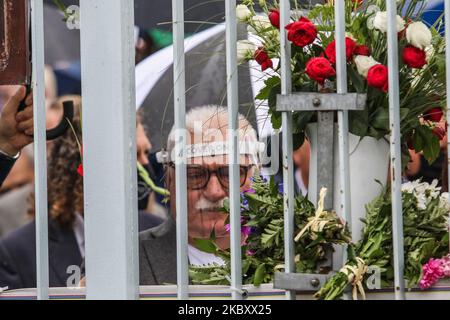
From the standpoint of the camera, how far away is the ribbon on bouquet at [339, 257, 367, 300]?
5.86ft

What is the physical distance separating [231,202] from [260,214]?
250 mm

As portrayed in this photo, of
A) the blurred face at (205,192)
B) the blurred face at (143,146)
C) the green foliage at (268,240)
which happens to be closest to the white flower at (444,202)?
the green foliage at (268,240)

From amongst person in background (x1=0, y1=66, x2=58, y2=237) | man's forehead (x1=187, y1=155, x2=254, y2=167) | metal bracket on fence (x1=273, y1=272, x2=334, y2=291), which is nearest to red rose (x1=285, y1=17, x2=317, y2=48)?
metal bracket on fence (x1=273, y1=272, x2=334, y2=291)

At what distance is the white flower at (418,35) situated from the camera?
1.92 metres

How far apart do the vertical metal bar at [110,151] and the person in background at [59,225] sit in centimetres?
298

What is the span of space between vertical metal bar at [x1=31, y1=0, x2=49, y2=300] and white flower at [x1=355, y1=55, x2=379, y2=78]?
694 mm

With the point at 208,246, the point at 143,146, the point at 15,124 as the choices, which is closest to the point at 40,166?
the point at 208,246

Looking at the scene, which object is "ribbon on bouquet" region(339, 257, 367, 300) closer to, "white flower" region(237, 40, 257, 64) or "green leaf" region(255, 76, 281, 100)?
"green leaf" region(255, 76, 281, 100)

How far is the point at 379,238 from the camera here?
6.16 feet

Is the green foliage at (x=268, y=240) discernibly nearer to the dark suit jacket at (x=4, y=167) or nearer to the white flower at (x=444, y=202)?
the white flower at (x=444, y=202)

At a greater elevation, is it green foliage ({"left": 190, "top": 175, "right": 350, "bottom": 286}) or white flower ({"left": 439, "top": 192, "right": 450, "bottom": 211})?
white flower ({"left": 439, "top": 192, "right": 450, "bottom": 211})

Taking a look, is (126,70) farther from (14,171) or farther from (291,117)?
(14,171)
